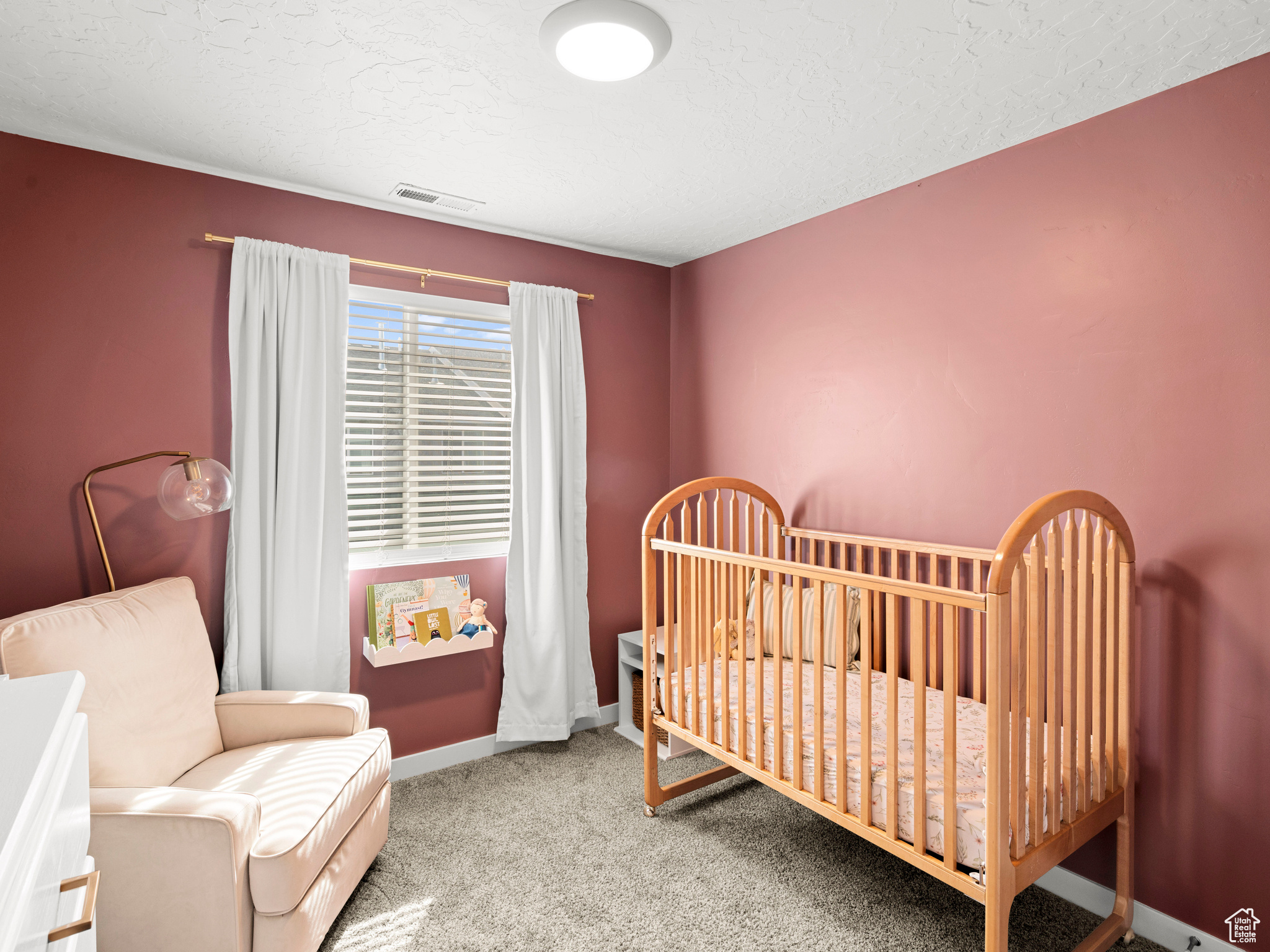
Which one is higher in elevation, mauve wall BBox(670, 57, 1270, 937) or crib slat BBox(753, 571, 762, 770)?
mauve wall BBox(670, 57, 1270, 937)

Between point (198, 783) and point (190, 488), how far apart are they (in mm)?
864

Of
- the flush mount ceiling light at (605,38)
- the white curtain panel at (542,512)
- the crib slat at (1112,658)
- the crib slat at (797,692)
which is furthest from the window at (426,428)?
the crib slat at (1112,658)

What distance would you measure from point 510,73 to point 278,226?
4.31ft

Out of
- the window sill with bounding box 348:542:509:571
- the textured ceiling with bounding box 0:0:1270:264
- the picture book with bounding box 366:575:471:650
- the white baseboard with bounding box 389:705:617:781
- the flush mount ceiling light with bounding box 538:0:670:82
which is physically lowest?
the white baseboard with bounding box 389:705:617:781

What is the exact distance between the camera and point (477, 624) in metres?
2.96

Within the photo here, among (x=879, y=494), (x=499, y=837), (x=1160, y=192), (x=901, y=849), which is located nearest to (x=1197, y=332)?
(x=1160, y=192)

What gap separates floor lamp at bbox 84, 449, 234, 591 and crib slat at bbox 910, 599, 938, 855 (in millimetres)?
2038

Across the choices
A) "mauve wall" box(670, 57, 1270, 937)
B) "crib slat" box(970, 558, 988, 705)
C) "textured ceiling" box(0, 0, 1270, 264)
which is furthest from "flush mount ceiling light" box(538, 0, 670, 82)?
"crib slat" box(970, 558, 988, 705)

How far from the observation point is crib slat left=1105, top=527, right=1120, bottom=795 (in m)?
1.83

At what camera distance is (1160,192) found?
1897mm

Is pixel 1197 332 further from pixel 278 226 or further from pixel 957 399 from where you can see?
pixel 278 226

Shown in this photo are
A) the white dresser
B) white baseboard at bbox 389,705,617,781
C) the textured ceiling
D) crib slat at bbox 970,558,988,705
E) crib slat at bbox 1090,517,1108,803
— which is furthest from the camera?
white baseboard at bbox 389,705,617,781

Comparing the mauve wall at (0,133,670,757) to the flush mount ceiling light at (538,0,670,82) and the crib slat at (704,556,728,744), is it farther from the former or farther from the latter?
the flush mount ceiling light at (538,0,670,82)

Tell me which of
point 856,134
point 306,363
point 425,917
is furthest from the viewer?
point 306,363
